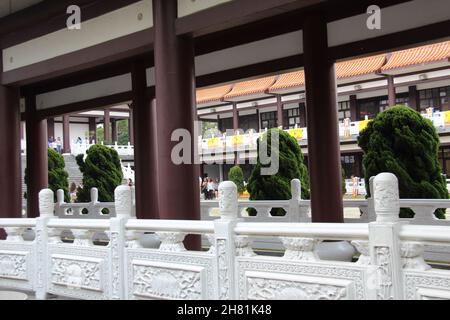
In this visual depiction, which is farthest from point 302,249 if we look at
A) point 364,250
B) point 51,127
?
point 51,127

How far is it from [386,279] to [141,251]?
2175 millimetres

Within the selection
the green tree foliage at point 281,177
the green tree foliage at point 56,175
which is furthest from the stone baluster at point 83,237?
the green tree foliage at point 56,175

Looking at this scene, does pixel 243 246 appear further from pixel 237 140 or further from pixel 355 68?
pixel 237 140

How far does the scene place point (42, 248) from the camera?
543 centimetres

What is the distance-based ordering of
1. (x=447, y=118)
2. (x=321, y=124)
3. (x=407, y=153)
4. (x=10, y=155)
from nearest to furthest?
(x=321, y=124) → (x=10, y=155) → (x=407, y=153) → (x=447, y=118)

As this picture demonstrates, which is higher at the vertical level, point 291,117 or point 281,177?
point 291,117

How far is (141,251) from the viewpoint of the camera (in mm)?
4562

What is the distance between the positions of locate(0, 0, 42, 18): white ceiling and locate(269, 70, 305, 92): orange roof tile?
16.9 metres

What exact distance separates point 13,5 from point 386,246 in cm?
604

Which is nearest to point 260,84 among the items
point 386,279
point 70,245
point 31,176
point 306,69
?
point 31,176

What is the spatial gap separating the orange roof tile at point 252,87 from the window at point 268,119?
8.65 ft

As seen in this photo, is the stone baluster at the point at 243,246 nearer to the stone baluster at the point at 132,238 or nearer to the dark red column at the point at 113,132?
the stone baluster at the point at 132,238
